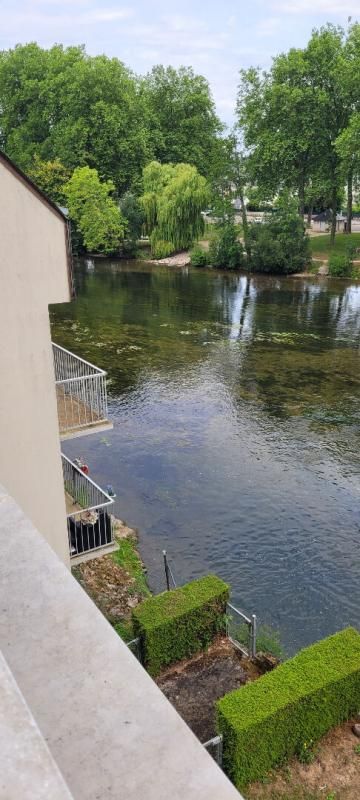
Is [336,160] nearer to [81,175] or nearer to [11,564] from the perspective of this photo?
[81,175]

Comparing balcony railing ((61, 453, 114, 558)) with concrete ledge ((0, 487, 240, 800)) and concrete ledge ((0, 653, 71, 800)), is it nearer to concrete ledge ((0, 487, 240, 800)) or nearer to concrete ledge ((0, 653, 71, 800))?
concrete ledge ((0, 487, 240, 800))

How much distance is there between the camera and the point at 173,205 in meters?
58.5

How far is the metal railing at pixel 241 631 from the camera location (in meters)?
11.5

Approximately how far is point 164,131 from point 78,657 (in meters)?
74.7

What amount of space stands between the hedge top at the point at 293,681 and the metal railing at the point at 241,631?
153cm

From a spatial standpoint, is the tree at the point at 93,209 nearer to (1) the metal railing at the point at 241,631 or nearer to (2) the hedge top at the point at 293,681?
(1) the metal railing at the point at 241,631

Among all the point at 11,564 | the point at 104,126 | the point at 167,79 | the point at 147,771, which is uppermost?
the point at 167,79

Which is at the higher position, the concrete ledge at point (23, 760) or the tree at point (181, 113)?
the tree at point (181, 113)

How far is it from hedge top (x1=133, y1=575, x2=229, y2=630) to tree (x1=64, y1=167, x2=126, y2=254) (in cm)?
5338

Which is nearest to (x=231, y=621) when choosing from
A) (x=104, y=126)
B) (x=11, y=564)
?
(x=11, y=564)

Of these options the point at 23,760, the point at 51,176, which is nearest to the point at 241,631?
the point at 23,760

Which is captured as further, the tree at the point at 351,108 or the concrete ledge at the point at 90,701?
the tree at the point at 351,108

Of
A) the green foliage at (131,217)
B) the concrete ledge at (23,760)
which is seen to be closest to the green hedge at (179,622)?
the concrete ledge at (23,760)

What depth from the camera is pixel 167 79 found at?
229 feet
